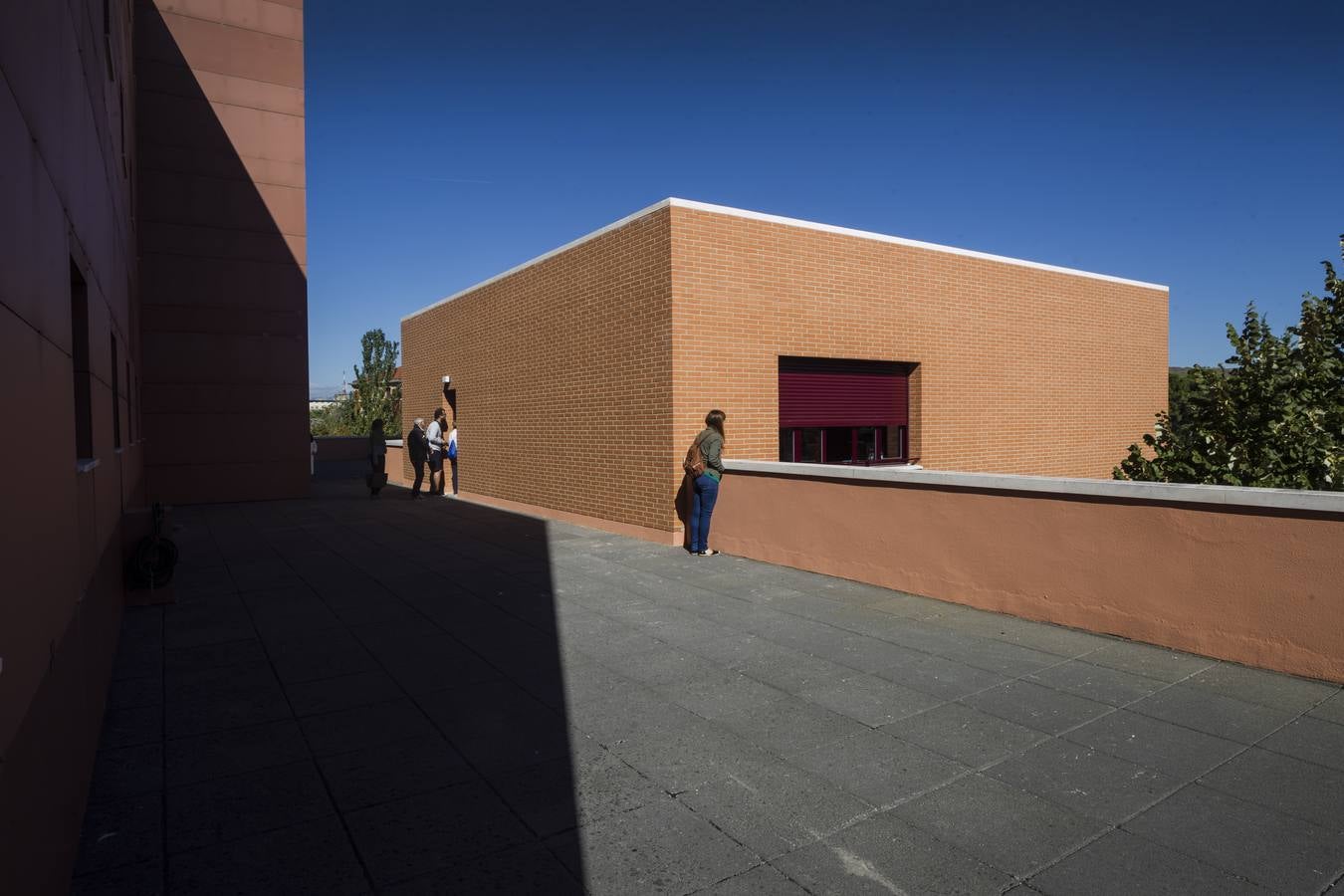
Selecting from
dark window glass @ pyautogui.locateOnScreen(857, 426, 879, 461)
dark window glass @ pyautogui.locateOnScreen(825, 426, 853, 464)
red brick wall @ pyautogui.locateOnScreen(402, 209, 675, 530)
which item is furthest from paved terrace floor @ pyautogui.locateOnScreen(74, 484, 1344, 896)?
dark window glass @ pyautogui.locateOnScreen(857, 426, 879, 461)

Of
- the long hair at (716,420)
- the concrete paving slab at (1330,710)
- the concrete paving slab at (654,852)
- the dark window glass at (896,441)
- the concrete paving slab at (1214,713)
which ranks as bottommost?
the concrete paving slab at (654,852)

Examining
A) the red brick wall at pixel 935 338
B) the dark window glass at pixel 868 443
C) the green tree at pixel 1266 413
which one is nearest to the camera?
the green tree at pixel 1266 413

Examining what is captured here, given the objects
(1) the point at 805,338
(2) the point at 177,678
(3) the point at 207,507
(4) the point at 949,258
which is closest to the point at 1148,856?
Answer: (2) the point at 177,678

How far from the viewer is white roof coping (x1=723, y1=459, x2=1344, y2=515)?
517 centimetres

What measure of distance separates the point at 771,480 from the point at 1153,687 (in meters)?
5.20

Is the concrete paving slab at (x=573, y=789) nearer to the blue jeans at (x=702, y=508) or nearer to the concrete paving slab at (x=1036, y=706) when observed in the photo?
the concrete paving slab at (x=1036, y=706)

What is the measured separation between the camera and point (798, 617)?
7.13 m

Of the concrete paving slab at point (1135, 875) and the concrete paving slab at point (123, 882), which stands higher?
the concrete paving slab at point (1135, 875)

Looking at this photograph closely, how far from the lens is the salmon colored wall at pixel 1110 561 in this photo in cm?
525

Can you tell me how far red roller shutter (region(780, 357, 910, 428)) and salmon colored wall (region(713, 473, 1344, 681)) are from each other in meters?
3.42

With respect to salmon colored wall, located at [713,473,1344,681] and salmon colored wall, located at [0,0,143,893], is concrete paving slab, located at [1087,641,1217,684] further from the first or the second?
salmon colored wall, located at [0,0,143,893]

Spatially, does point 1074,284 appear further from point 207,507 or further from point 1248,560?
point 207,507

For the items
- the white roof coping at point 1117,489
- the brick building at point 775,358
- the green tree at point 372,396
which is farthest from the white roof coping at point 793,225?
the green tree at point 372,396

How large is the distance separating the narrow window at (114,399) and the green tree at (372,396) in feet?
119
